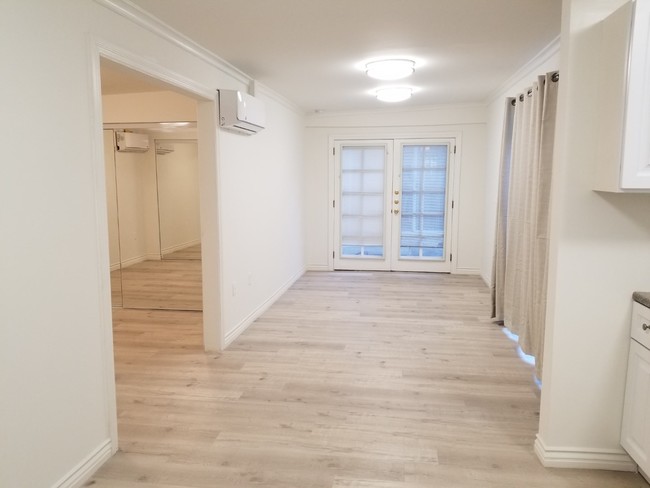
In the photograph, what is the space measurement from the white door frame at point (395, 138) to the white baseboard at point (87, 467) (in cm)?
505

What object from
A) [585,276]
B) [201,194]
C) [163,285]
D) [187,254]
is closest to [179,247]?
[187,254]

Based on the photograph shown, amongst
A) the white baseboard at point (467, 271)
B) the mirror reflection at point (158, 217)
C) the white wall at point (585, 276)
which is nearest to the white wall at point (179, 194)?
the mirror reflection at point (158, 217)

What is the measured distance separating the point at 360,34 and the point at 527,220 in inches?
72.1

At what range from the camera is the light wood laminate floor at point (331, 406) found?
2275 millimetres

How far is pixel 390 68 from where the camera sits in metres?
3.95

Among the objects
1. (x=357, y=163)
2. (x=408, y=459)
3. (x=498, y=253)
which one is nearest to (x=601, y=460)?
(x=408, y=459)

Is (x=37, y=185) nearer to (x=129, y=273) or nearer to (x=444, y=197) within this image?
(x=129, y=273)

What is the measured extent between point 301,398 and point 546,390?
147 cm

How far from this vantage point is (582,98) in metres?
2.12

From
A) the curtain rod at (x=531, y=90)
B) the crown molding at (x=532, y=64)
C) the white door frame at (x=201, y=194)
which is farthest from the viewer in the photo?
the crown molding at (x=532, y=64)

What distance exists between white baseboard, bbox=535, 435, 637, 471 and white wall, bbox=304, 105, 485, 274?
4652 millimetres

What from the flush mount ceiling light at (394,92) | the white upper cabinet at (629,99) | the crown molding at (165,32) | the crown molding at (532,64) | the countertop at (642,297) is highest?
the crown molding at (532,64)

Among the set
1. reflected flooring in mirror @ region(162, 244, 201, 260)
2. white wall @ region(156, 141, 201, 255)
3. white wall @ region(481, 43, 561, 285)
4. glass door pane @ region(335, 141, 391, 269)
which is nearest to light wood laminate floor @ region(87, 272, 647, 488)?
white wall @ region(481, 43, 561, 285)

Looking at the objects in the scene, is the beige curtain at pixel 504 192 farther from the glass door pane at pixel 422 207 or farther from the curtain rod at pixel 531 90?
the glass door pane at pixel 422 207
